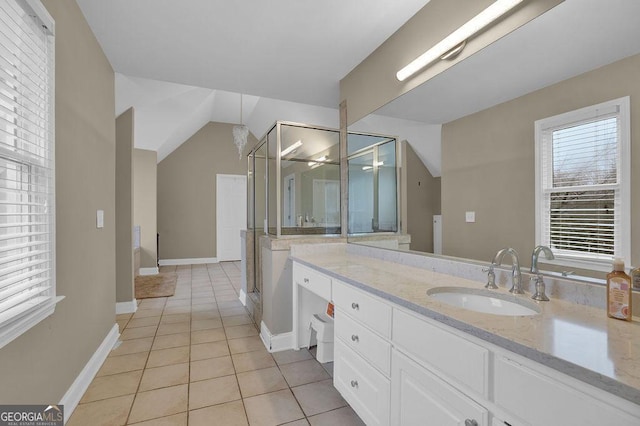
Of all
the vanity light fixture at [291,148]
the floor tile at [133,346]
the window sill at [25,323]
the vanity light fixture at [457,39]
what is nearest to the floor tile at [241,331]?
the floor tile at [133,346]

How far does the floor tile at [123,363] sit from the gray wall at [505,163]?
235 centimetres

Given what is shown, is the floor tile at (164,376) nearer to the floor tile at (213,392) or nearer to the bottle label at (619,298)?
the floor tile at (213,392)

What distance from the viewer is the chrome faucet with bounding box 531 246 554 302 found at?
1.17 metres

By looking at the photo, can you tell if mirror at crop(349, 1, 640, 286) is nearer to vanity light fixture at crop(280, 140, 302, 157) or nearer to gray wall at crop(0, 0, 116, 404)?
vanity light fixture at crop(280, 140, 302, 157)

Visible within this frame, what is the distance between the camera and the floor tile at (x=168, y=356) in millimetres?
2330


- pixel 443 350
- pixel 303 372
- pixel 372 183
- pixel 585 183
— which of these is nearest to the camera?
pixel 443 350

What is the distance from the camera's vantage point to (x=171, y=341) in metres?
2.71

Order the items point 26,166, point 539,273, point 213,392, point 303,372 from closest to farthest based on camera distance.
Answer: point 539,273 < point 26,166 < point 213,392 < point 303,372

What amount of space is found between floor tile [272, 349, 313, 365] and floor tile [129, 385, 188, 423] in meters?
0.68

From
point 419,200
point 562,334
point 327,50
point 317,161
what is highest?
point 327,50

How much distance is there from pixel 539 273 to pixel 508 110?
2.37ft

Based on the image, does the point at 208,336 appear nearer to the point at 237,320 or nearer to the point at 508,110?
the point at 237,320

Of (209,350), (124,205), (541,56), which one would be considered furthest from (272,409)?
(124,205)

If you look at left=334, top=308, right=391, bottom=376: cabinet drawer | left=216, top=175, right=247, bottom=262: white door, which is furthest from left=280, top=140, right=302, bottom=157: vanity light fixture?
left=216, top=175, right=247, bottom=262: white door
